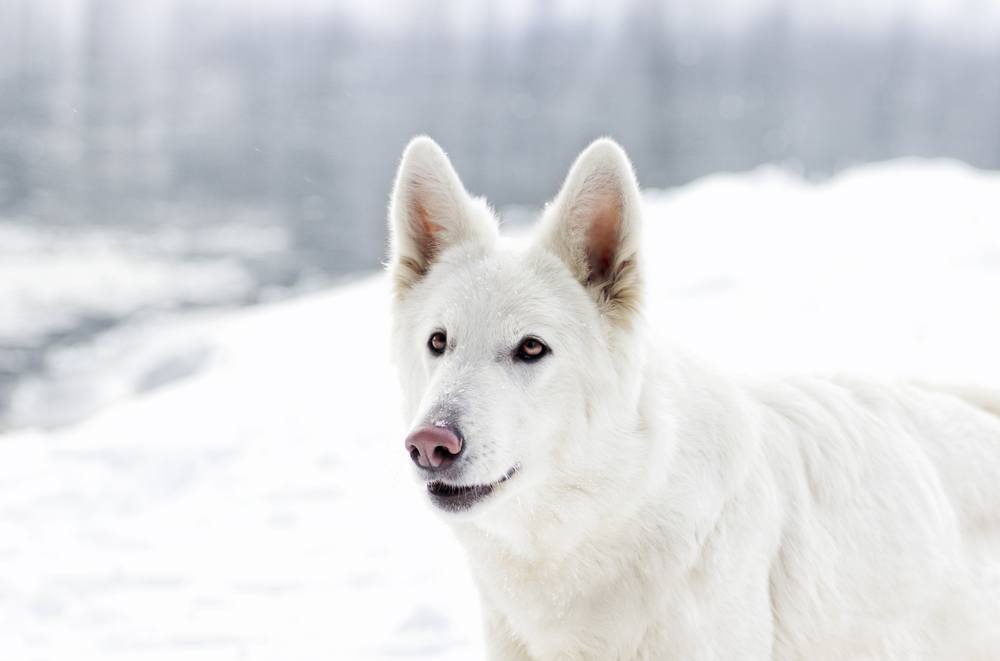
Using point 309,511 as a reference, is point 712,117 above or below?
below

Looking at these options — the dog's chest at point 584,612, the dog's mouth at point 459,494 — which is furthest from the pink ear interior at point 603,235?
the dog's chest at point 584,612

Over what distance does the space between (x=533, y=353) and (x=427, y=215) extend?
1.97ft

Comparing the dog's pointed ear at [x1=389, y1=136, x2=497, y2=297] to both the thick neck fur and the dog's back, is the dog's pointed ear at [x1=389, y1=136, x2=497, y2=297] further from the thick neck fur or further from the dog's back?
the dog's back

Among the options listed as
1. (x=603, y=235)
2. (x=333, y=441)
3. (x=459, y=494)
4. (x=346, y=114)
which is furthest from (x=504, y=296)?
(x=346, y=114)

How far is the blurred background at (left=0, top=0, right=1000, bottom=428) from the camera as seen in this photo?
25603 millimetres

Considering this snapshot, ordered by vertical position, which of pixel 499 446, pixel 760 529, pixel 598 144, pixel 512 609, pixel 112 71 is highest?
pixel 598 144

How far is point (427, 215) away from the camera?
2.82m

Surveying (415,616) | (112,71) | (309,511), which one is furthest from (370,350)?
(112,71)

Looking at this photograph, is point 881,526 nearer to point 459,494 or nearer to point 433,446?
point 459,494

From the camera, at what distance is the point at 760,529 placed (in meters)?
2.50

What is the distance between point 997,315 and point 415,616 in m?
5.95

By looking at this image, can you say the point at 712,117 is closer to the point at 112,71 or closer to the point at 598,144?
the point at 112,71

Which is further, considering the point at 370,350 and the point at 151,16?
the point at 151,16

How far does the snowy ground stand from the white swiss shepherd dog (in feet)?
1.18
